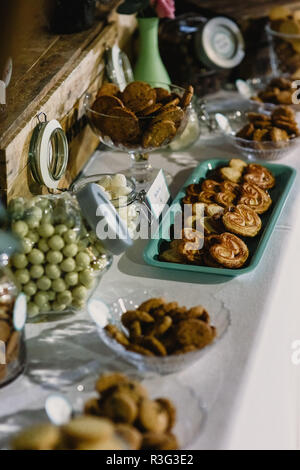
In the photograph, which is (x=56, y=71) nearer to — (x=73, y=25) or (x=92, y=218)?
(x=73, y=25)

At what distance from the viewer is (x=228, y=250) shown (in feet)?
3.49

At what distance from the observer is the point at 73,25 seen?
57.7 inches

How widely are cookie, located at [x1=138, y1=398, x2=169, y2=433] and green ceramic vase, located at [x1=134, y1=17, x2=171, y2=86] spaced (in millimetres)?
1070

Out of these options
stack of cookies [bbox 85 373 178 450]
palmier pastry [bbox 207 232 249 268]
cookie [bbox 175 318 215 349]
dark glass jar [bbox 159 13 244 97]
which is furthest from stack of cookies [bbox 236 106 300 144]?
stack of cookies [bbox 85 373 178 450]

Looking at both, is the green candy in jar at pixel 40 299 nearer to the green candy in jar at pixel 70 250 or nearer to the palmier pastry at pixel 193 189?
the green candy in jar at pixel 70 250

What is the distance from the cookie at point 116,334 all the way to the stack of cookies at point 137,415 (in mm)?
102

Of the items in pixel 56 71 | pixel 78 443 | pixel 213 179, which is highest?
pixel 56 71

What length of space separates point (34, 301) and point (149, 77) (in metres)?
0.88

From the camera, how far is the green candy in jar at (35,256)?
2.95 feet

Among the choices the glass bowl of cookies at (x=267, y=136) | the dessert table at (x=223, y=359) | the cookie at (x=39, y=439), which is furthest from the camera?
the glass bowl of cookies at (x=267, y=136)

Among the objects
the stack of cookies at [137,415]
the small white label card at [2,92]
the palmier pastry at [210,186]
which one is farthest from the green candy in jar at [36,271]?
the palmier pastry at [210,186]

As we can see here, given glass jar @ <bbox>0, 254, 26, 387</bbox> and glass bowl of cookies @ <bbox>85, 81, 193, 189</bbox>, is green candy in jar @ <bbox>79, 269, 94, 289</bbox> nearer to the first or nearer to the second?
glass jar @ <bbox>0, 254, 26, 387</bbox>

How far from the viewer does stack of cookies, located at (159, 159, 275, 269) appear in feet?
3.51

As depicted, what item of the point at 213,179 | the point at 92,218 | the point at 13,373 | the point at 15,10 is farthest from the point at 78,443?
the point at 15,10
